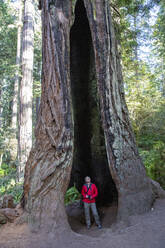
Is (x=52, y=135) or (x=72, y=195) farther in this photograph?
(x=72, y=195)

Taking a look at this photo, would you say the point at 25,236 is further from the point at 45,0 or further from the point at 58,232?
the point at 45,0

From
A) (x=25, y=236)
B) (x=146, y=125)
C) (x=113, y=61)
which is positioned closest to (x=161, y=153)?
(x=146, y=125)

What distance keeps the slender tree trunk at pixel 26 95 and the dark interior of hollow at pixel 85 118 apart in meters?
2.63

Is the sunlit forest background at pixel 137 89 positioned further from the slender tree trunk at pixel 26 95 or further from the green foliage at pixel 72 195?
the green foliage at pixel 72 195

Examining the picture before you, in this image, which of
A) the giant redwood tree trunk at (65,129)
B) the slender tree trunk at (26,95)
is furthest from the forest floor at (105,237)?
the slender tree trunk at (26,95)

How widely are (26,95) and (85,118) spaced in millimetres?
3430

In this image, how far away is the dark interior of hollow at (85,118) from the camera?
19.9ft

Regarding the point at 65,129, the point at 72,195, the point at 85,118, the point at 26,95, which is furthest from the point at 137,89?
the point at 65,129

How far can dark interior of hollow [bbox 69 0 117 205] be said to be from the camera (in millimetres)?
6059

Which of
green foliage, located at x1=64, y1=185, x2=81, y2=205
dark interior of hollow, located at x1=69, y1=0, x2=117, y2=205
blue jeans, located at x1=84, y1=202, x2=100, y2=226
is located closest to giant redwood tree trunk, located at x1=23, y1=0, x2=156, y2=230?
blue jeans, located at x1=84, y1=202, x2=100, y2=226

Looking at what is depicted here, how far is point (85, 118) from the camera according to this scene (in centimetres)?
662

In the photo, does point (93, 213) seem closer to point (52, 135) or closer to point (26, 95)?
point (52, 135)

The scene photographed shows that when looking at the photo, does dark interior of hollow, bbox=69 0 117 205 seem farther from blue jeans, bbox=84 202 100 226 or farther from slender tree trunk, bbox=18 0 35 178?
slender tree trunk, bbox=18 0 35 178

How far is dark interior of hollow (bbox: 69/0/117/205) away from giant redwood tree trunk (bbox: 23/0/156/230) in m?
1.47
